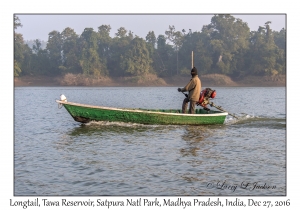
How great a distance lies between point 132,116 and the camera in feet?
60.6

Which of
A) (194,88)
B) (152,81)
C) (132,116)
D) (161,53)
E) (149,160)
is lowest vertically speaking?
(149,160)

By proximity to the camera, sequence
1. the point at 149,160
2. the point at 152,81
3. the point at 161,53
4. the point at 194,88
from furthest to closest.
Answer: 1. the point at 161,53
2. the point at 152,81
3. the point at 194,88
4. the point at 149,160

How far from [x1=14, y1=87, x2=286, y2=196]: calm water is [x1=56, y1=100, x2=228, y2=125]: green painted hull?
1.03 feet

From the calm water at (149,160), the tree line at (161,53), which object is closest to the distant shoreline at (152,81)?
the tree line at (161,53)

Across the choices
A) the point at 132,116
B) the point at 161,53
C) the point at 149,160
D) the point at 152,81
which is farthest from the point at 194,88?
the point at 161,53

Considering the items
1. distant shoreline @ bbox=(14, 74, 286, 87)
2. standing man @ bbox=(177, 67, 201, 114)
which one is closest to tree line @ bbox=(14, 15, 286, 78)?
distant shoreline @ bbox=(14, 74, 286, 87)

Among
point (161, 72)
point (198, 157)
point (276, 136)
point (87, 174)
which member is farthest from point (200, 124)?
A: point (161, 72)

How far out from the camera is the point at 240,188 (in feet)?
33.9

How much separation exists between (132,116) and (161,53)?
7879 centimetres

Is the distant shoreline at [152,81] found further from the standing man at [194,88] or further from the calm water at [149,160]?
the standing man at [194,88]

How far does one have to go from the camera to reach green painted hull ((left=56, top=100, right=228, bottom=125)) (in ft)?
59.5

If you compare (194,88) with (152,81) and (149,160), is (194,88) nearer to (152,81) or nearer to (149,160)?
(149,160)

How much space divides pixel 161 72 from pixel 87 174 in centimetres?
8055

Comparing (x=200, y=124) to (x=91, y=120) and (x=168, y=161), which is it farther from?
(x=168, y=161)
